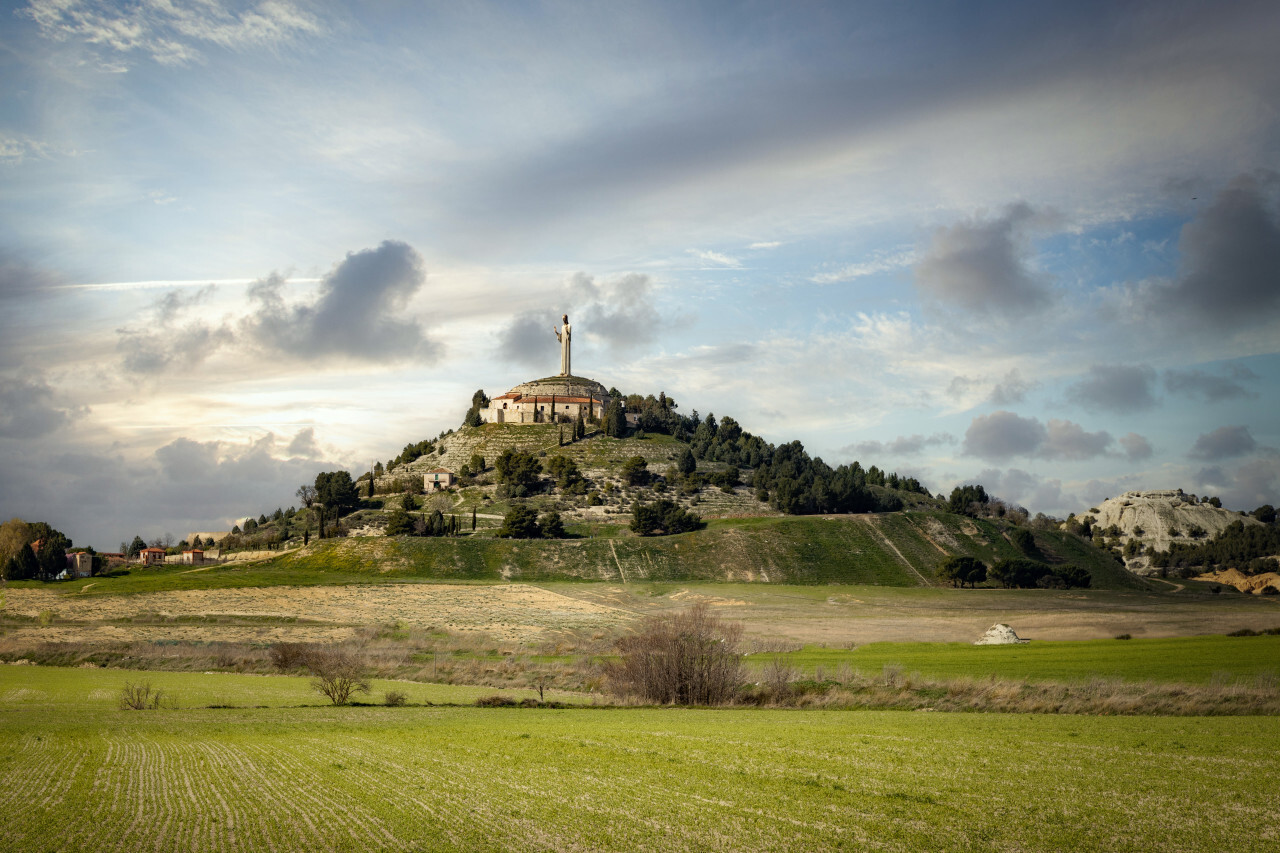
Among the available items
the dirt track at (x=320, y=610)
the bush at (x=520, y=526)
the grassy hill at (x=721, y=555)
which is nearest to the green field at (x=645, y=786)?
the dirt track at (x=320, y=610)

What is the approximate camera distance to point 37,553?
116 metres

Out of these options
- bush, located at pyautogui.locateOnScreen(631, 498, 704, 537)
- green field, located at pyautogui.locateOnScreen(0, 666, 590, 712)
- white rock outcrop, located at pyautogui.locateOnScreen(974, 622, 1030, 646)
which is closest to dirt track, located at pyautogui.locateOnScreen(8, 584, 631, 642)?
green field, located at pyautogui.locateOnScreen(0, 666, 590, 712)

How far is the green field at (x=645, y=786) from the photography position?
12.7m

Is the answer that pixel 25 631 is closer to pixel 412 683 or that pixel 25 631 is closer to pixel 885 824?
pixel 412 683

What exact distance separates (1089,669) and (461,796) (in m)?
34.4

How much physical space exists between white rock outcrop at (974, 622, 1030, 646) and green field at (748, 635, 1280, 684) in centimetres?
176

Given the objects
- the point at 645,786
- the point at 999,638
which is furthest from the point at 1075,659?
the point at 645,786

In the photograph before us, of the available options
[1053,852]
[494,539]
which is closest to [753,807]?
[1053,852]

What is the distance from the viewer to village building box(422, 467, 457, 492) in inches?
6081

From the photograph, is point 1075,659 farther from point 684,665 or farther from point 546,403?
point 546,403

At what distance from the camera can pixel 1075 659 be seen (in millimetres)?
43312

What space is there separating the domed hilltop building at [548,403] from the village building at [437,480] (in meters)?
28.2

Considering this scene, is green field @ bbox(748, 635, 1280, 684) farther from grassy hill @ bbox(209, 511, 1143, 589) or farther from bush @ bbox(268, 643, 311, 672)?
grassy hill @ bbox(209, 511, 1143, 589)

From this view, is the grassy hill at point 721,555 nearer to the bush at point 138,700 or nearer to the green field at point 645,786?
the bush at point 138,700
